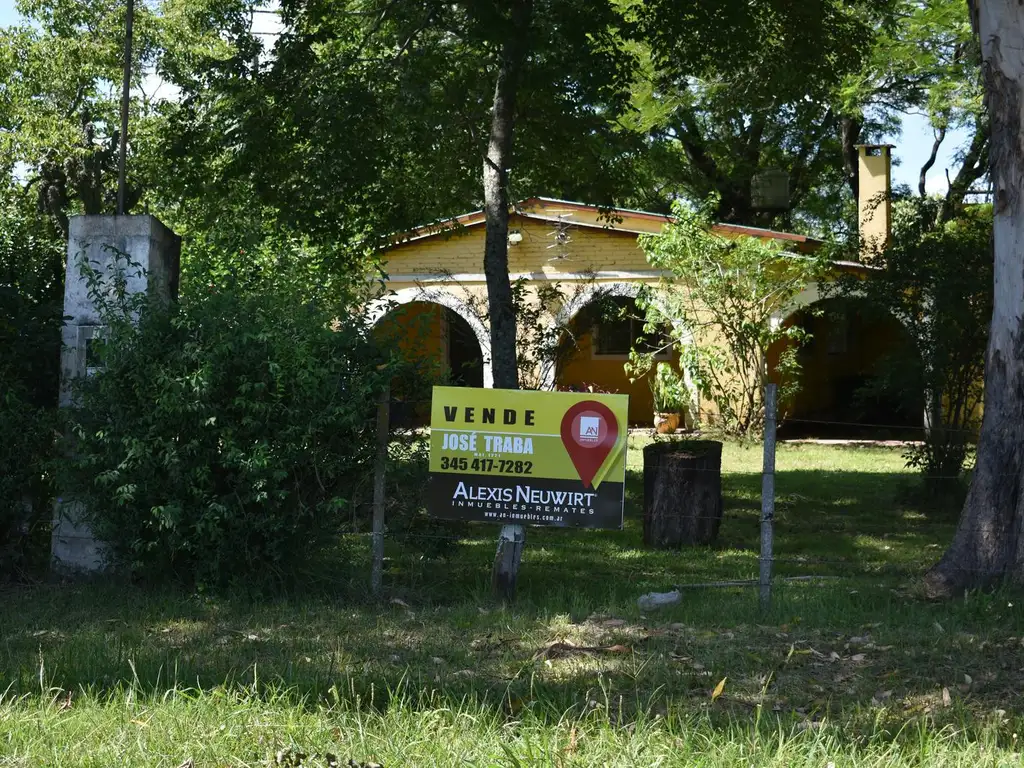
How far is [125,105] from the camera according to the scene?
8.35m

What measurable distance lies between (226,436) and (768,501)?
326 cm

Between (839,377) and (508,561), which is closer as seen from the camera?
(508,561)

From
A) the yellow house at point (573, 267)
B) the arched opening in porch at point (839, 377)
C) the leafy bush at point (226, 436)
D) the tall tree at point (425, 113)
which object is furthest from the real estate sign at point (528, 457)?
the arched opening in porch at point (839, 377)

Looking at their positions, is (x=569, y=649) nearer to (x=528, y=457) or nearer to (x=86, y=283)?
(x=528, y=457)

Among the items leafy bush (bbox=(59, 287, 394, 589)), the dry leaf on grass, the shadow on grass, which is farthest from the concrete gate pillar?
the dry leaf on grass

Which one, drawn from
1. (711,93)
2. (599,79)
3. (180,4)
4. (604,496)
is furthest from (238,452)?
(180,4)

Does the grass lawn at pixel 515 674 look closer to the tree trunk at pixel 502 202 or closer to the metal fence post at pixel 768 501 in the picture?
the metal fence post at pixel 768 501

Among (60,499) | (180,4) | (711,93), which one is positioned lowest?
(60,499)

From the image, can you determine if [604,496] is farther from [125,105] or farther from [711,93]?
[711,93]

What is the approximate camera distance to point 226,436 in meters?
6.97

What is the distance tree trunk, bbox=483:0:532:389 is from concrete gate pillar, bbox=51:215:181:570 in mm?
3073

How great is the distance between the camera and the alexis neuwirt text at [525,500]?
7152 mm

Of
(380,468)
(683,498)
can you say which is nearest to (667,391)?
(683,498)

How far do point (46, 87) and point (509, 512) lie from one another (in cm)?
2237
